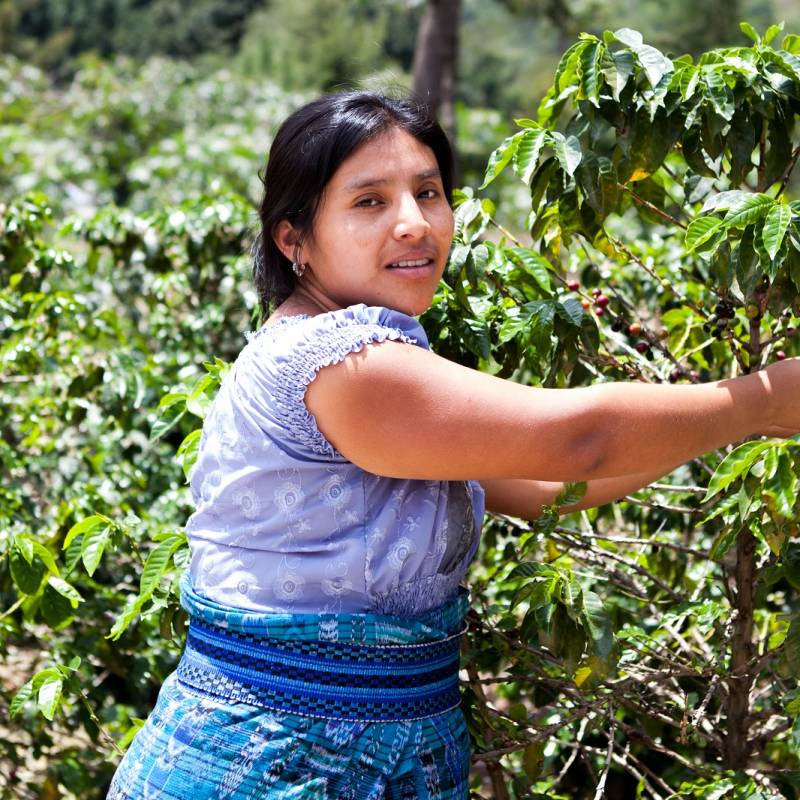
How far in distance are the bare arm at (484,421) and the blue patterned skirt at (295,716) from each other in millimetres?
265

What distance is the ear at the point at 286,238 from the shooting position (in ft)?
6.14

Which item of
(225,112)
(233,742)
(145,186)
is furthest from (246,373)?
(225,112)

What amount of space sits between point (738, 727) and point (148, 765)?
3.82 feet

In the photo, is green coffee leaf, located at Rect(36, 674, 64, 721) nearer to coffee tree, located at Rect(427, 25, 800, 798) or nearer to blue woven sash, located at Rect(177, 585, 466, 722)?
blue woven sash, located at Rect(177, 585, 466, 722)

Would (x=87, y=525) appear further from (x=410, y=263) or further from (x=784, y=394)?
(x=784, y=394)

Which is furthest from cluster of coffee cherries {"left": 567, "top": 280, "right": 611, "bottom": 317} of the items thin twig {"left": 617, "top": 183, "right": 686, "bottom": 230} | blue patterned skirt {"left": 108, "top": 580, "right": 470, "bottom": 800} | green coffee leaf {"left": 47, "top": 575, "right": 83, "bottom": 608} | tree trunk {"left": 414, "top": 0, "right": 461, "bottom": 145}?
tree trunk {"left": 414, "top": 0, "right": 461, "bottom": 145}

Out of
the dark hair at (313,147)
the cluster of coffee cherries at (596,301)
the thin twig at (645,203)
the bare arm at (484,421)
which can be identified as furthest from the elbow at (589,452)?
the cluster of coffee cherries at (596,301)

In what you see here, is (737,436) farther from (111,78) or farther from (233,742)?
(111,78)

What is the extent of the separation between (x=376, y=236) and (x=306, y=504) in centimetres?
40

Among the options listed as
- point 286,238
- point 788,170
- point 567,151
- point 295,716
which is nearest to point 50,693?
point 295,716

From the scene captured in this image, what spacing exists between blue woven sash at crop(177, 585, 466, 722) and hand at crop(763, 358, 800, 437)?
0.58 meters

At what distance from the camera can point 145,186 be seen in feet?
33.0

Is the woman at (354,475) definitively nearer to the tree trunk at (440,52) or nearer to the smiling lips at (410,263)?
the smiling lips at (410,263)

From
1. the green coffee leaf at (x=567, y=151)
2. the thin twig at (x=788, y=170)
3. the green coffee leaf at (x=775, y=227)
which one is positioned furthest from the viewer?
the thin twig at (x=788, y=170)
